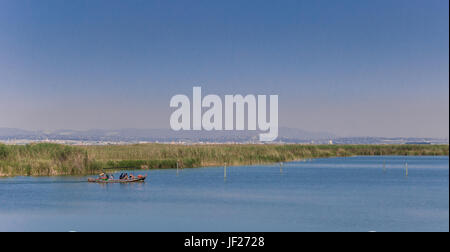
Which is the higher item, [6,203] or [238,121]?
[238,121]

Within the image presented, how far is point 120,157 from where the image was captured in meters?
52.4

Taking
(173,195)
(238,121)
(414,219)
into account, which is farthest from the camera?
(238,121)

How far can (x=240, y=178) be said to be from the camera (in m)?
44.6

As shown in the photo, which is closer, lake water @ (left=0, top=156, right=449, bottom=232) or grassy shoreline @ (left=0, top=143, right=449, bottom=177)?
lake water @ (left=0, top=156, right=449, bottom=232)

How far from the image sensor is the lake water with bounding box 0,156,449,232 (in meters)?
24.7

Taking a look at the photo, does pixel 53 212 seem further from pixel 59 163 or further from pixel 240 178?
pixel 240 178

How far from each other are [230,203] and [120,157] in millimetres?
23360

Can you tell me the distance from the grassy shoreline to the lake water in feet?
5.05

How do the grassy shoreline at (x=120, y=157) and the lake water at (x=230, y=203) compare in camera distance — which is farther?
the grassy shoreline at (x=120, y=157)

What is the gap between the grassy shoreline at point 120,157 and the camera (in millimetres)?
41594

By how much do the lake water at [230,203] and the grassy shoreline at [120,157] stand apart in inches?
60.6
